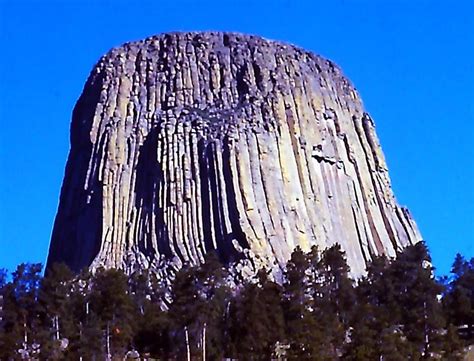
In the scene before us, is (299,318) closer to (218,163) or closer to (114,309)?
(114,309)

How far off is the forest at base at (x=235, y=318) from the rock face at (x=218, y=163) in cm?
2436

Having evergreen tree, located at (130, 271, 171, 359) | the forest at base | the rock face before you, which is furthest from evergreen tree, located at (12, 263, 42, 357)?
the rock face

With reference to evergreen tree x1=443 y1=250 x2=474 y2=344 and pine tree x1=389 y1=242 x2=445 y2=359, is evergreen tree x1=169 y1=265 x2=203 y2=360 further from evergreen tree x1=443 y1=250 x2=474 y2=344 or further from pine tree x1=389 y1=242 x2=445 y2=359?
evergreen tree x1=443 y1=250 x2=474 y2=344

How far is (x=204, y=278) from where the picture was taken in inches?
2763

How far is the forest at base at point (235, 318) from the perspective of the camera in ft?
206

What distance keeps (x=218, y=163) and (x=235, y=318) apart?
36.9 meters

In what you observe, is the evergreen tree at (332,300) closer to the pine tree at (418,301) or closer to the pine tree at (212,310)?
the pine tree at (418,301)

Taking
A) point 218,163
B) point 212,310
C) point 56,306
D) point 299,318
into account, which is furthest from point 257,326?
point 218,163

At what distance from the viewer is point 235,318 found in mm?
67625

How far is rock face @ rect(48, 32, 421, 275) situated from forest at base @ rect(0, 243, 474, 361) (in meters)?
24.4

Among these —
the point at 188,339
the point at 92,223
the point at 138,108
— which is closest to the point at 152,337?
the point at 188,339

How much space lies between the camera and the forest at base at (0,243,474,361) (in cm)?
6284

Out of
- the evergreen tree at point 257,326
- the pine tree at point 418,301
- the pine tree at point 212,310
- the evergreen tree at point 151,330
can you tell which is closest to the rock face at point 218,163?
the evergreen tree at point 151,330

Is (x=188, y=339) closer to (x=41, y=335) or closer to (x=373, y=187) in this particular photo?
(x=41, y=335)
